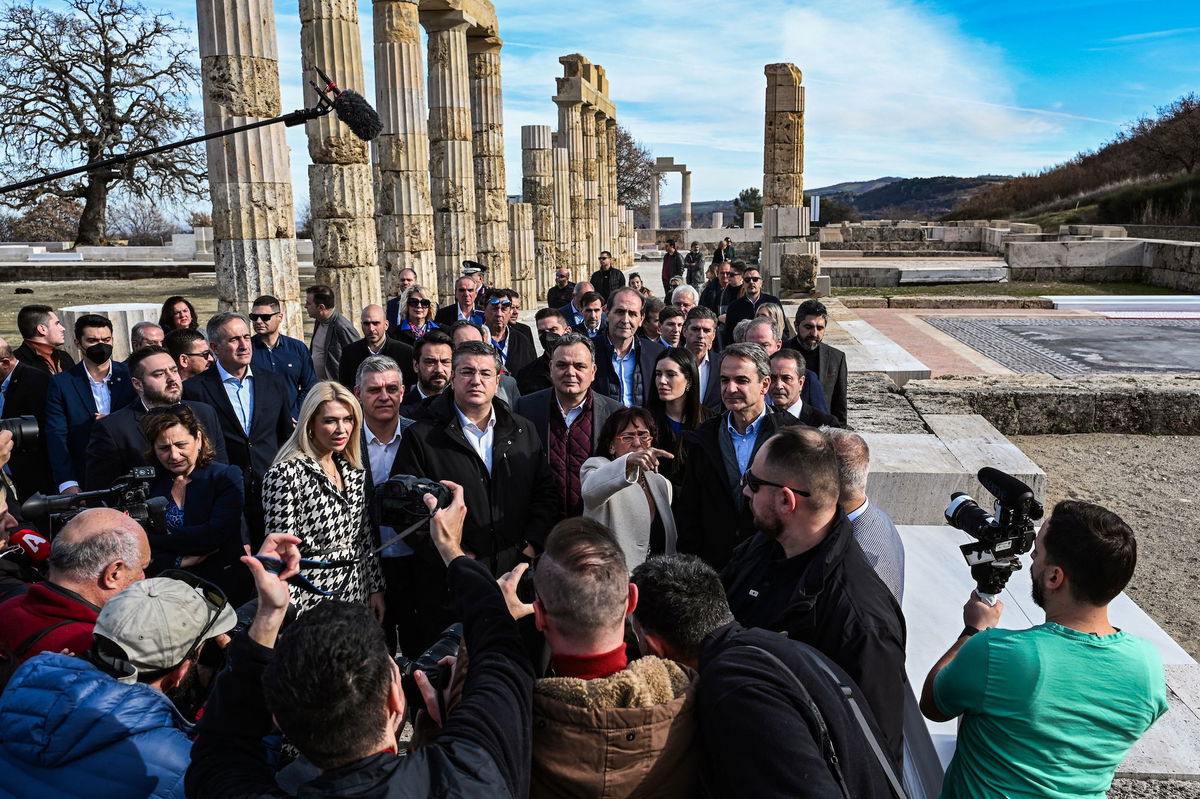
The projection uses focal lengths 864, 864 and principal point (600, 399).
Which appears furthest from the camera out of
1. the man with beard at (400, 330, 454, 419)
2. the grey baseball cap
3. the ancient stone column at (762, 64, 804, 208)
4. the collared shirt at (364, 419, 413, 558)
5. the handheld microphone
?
the ancient stone column at (762, 64, 804, 208)

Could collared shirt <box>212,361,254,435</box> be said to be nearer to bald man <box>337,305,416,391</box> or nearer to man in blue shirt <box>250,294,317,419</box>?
man in blue shirt <box>250,294,317,419</box>

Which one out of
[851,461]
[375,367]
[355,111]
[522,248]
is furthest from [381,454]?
[522,248]

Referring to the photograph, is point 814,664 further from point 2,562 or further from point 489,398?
point 2,562

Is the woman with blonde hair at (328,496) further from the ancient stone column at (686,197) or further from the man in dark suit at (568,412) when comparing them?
the ancient stone column at (686,197)

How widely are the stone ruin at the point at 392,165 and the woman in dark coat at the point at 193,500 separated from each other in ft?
17.2

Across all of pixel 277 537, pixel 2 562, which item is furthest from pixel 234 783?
pixel 2 562

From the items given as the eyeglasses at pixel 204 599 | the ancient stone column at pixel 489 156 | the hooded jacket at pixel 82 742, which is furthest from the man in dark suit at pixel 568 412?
the ancient stone column at pixel 489 156

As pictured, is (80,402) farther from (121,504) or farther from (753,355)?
(753,355)

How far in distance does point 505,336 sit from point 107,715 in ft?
18.8

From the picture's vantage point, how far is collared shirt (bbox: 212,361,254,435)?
512cm

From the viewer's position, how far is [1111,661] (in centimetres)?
221

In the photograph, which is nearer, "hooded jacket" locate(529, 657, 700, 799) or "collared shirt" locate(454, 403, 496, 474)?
"hooded jacket" locate(529, 657, 700, 799)

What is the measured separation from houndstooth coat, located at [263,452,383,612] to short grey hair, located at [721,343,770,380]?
1.84m

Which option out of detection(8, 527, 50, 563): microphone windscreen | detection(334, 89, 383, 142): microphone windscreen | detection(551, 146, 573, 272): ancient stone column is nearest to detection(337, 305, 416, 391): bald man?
detection(334, 89, 383, 142): microphone windscreen
